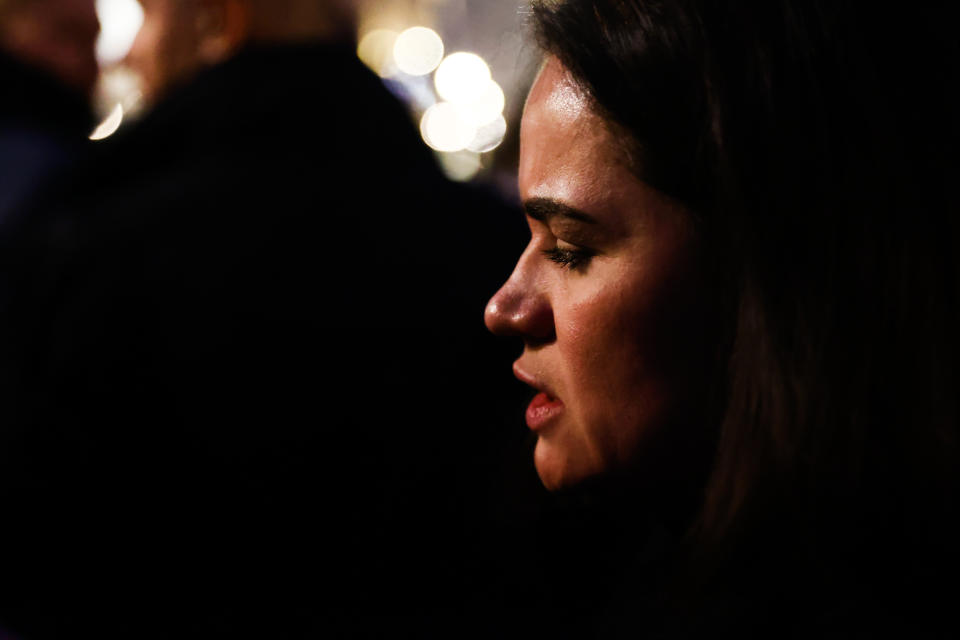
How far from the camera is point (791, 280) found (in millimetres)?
993

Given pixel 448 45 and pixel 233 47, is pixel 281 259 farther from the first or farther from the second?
pixel 448 45

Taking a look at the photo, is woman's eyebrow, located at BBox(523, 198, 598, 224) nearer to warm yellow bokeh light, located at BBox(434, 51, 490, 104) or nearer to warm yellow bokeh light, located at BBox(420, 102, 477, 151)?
warm yellow bokeh light, located at BBox(434, 51, 490, 104)

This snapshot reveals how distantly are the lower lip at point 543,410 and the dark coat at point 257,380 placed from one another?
1.42 ft

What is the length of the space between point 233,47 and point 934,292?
1.46 metres

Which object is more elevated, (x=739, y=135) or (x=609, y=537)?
(x=739, y=135)

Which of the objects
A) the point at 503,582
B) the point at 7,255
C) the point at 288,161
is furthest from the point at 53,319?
the point at 503,582

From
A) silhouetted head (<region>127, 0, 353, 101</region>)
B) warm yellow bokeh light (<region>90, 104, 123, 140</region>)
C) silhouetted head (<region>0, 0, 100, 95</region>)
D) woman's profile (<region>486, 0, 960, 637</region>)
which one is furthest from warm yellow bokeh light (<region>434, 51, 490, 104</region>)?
woman's profile (<region>486, 0, 960, 637</region>)

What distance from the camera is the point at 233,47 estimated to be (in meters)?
1.86

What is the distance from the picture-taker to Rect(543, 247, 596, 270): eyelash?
1.05 metres

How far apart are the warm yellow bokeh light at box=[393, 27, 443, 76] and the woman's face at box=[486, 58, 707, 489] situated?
7.86 meters

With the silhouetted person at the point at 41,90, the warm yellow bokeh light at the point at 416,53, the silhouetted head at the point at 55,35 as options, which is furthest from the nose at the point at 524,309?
the warm yellow bokeh light at the point at 416,53

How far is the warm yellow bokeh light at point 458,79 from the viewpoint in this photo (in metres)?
7.58

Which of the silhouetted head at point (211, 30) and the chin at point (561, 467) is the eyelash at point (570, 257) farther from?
the silhouetted head at point (211, 30)


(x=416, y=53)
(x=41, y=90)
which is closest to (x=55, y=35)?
(x=41, y=90)
